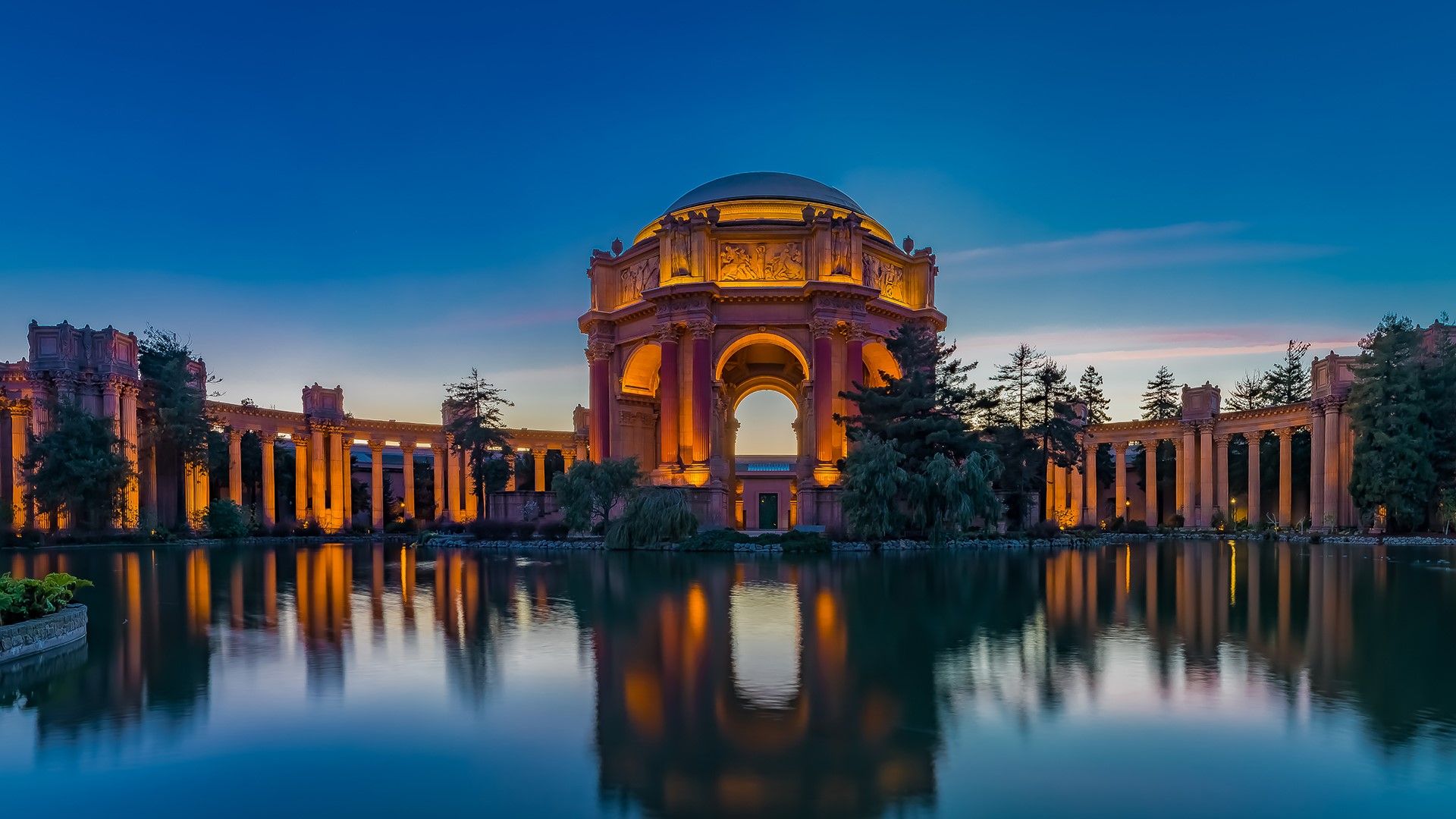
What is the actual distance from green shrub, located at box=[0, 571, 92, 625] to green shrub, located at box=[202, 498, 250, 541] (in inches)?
1221

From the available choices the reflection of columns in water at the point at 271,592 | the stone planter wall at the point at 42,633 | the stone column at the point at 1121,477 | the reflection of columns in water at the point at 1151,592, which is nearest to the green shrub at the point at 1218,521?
the stone column at the point at 1121,477

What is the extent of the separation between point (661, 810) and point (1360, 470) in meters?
43.9

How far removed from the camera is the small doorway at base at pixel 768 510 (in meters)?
48.6

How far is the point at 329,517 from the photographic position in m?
49.7

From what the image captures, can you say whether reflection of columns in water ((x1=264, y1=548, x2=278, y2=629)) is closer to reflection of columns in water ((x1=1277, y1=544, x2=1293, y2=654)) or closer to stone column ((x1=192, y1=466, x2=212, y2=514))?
reflection of columns in water ((x1=1277, y1=544, x2=1293, y2=654))

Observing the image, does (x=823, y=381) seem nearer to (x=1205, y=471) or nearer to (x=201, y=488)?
(x=1205, y=471)

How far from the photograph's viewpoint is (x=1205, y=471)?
167 feet

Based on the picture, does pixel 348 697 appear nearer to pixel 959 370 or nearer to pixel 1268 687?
pixel 1268 687

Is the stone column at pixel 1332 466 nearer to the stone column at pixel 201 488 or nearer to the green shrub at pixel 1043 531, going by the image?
the green shrub at pixel 1043 531

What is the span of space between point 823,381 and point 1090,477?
27047 mm

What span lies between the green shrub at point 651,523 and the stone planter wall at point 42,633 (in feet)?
57.0

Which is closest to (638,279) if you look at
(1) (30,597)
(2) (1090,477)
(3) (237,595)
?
(3) (237,595)

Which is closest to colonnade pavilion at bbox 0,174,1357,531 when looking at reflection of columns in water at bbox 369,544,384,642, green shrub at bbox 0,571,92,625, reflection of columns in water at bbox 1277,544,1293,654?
reflection of columns in water at bbox 369,544,384,642

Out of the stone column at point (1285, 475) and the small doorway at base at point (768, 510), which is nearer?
the stone column at point (1285, 475)
